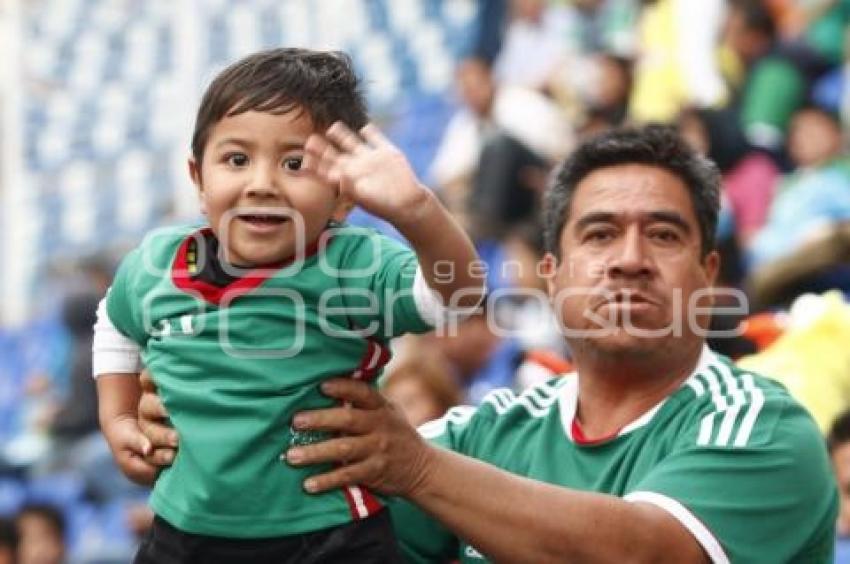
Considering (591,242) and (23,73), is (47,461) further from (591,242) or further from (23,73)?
(591,242)

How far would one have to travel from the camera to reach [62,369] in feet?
35.7

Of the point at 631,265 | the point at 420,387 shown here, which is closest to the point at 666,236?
the point at 631,265

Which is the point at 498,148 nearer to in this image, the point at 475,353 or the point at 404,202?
the point at 475,353

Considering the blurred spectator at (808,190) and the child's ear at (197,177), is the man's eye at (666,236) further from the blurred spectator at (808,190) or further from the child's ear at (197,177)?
the blurred spectator at (808,190)

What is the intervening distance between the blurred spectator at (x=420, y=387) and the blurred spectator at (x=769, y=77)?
2.50m

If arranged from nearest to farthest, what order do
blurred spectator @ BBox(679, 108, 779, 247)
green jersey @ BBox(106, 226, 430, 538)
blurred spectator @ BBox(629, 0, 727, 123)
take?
green jersey @ BBox(106, 226, 430, 538) < blurred spectator @ BBox(679, 108, 779, 247) < blurred spectator @ BBox(629, 0, 727, 123)

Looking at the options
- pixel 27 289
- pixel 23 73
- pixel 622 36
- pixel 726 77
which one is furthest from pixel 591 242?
pixel 23 73

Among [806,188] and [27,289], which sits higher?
[806,188]

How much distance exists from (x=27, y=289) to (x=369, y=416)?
10.1 m

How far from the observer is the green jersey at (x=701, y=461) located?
328 cm

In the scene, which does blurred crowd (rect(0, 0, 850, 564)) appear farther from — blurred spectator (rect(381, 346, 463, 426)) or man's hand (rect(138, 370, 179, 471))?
man's hand (rect(138, 370, 179, 471))

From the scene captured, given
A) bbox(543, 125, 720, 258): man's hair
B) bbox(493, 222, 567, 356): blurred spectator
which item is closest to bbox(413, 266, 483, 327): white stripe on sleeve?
bbox(543, 125, 720, 258): man's hair

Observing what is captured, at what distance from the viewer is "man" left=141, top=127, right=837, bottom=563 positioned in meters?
3.12

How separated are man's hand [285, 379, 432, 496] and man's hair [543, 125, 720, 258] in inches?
34.1
